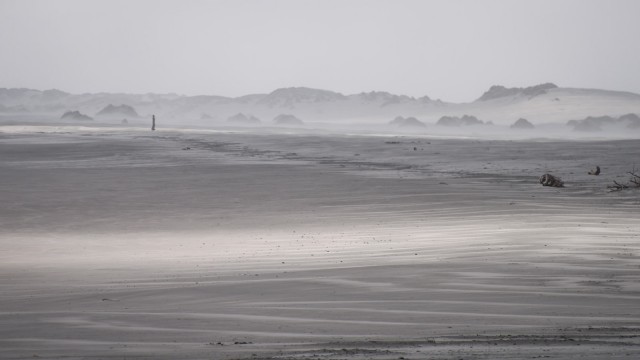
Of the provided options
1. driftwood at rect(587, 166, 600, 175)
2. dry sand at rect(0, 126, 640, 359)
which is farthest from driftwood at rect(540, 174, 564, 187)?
driftwood at rect(587, 166, 600, 175)

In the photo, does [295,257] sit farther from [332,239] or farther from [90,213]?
[90,213]

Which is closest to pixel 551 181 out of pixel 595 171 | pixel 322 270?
pixel 595 171

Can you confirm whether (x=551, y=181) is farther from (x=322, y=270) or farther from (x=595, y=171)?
(x=322, y=270)

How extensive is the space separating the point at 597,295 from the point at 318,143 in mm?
28010

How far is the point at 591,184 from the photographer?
1429 centimetres

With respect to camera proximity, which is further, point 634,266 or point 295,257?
point 295,257

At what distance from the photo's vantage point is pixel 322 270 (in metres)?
6.39

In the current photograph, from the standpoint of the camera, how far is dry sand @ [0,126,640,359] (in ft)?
13.5

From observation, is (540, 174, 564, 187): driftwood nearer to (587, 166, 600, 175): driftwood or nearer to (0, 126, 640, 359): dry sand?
(0, 126, 640, 359): dry sand

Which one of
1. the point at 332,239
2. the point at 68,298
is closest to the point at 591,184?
the point at 332,239

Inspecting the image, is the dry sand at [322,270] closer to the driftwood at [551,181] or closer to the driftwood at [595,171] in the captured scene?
the driftwood at [595,171]

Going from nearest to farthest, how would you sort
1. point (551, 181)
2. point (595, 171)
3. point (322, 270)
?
point (322, 270)
point (551, 181)
point (595, 171)

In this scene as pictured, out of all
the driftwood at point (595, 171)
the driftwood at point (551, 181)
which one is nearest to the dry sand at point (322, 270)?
the driftwood at point (595, 171)

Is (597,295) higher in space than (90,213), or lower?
higher
